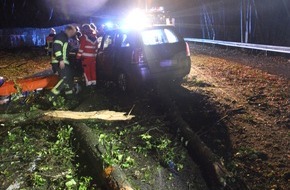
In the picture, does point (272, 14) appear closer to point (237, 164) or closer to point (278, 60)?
point (278, 60)

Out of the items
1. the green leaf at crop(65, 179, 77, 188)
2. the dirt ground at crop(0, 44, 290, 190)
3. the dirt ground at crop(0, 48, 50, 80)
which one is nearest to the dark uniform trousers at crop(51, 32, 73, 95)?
the dirt ground at crop(0, 44, 290, 190)

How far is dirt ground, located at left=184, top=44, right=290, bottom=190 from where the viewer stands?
4.18 metres

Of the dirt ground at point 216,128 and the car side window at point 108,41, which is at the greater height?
the car side window at point 108,41

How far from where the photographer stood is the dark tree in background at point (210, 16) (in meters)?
17.0

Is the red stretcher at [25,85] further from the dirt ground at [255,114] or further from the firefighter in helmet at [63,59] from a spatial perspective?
the dirt ground at [255,114]

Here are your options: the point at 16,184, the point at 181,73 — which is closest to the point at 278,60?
the point at 181,73

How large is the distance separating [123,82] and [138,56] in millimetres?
946

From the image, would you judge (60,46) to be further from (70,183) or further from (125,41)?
(70,183)

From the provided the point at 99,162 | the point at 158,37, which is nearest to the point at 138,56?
the point at 158,37

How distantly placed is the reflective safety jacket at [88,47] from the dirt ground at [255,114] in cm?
276

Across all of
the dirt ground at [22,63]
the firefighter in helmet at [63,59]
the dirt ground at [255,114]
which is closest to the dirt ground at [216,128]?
the dirt ground at [255,114]

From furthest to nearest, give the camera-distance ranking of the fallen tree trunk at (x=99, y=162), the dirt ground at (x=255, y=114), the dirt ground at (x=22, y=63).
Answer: the dirt ground at (x=22, y=63)
the dirt ground at (x=255, y=114)
the fallen tree trunk at (x=99, y=162)

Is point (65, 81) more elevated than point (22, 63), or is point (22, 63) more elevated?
point (22, 63)

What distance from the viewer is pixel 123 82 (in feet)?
25.8
